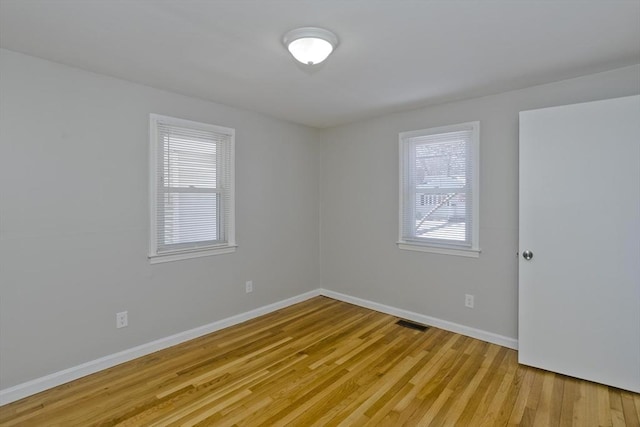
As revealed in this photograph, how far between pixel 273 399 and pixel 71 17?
2.69 meters

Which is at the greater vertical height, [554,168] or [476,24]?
[476,24]

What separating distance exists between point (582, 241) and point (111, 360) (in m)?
3.92

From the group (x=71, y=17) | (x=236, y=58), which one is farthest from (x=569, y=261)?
(x=71, y=17)

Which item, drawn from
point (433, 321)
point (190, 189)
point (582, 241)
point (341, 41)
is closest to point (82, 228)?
point (190, 189)

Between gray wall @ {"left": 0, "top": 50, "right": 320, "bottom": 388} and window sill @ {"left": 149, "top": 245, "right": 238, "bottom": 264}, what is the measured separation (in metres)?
0.05

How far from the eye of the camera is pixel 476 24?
6.19 feet

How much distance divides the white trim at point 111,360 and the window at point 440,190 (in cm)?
206

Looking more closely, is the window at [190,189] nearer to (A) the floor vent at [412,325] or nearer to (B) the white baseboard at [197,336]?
(B) the white baseboard at [197,336]

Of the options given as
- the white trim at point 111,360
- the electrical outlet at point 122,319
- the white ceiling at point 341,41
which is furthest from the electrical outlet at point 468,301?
the electrical outlet at point 122,319

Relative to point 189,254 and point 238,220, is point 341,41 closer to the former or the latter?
point 238,220

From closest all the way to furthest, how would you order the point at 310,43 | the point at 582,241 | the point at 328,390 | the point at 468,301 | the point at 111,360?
the point at 310,43
the point at 328,390
the point at 582,241
the point at 111,360
the point at 468,301

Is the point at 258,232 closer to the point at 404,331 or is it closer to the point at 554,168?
the point at 404,331

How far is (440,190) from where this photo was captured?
136 inches

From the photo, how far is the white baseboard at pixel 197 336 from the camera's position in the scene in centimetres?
229
